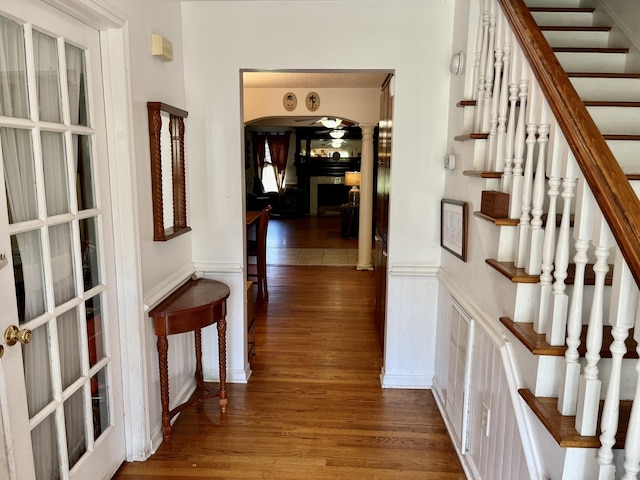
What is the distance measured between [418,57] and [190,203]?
1.69m

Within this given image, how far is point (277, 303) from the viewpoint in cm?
488

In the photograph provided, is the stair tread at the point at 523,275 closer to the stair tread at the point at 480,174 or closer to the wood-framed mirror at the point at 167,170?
the stair tread at the point at 480,174

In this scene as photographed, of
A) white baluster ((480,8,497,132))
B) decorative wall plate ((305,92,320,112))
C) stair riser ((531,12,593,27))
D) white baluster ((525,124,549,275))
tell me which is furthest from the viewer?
decorative wall plate ((305,92,320,112))

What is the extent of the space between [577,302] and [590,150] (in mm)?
439

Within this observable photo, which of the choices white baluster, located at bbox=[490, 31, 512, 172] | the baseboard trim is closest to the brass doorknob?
white baluster, located at bbox=[490, 31, 512, 172]

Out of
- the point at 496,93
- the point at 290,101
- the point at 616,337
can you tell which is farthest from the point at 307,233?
the point at 616,337

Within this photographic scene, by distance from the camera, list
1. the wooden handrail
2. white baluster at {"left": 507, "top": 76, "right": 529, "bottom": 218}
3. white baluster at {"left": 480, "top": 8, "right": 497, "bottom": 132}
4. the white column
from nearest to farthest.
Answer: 1. the wooden handrail
2. white baluster at {"left": 507, "top": 76, "right": 529, "bottom": 218}
3. white baluster at {"left": 480, "top": 8, "right": 497, "bottom": 132}
4. the white column

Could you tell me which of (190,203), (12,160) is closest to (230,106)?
(190,203)

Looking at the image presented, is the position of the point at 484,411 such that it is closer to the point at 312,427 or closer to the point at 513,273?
the point at 513,273

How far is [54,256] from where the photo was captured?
64.4 inches

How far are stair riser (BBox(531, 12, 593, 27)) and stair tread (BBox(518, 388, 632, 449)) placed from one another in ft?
8.02

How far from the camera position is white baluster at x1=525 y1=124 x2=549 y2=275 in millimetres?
1486

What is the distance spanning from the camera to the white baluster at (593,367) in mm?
1175

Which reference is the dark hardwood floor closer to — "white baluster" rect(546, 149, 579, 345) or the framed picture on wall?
the framed picture on wall
